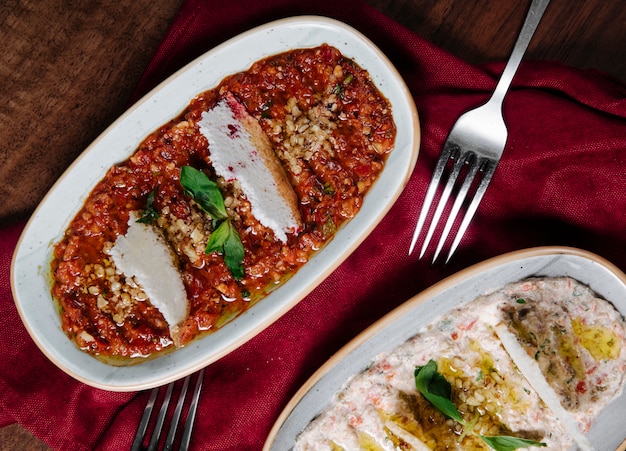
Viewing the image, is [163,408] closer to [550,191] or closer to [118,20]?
[118,20]

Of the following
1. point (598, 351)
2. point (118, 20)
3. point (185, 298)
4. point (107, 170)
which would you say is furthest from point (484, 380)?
point (118, 20)

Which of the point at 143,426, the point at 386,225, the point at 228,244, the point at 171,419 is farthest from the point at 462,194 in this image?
the point at 143,426

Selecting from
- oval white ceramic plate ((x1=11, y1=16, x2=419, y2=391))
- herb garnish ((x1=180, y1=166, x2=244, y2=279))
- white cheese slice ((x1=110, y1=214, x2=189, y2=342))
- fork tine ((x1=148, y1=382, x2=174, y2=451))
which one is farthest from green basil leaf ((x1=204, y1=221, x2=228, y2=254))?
fork tine ((x1=148, y1=382, x2=174, y2=451))

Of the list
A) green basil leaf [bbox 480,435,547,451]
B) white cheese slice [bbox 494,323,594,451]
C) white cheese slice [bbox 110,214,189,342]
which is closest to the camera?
green basil leaf [bbox 480,435,547,451]

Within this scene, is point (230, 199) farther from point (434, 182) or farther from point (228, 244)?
point (434, 182)

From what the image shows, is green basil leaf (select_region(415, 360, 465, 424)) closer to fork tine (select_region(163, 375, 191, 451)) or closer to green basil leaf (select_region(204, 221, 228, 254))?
green basil leaf (select_region(204, 221, 228, 254))

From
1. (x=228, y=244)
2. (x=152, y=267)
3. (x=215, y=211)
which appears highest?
(x=215, y=211)
